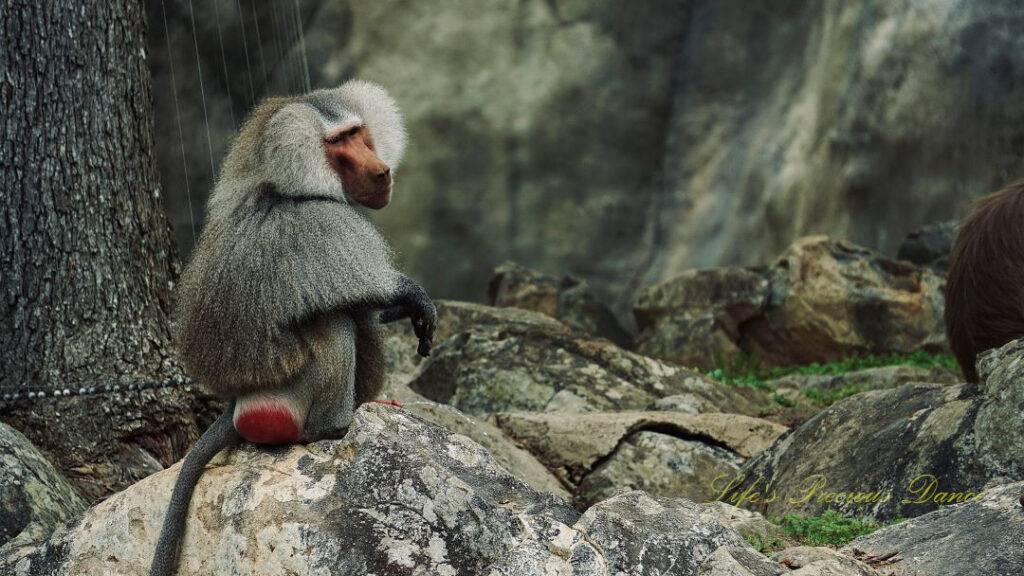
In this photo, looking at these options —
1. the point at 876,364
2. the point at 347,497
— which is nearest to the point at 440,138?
the point at 876,364

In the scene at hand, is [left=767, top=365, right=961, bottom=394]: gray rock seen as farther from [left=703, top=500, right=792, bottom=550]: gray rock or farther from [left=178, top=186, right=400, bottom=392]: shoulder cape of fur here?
[left=178, top=186, right=400, bottom=392]: shoulder cape of fur

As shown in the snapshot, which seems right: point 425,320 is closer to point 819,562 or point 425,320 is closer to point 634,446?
point 819,562

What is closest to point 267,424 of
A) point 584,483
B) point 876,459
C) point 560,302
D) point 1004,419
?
point 584,483

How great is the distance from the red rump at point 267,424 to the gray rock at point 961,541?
199 cm

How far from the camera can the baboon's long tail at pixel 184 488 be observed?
3713 mm

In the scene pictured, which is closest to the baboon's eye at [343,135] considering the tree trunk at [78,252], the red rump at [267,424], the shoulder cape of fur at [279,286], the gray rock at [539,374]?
the shoulder cape of fur at [279,286]

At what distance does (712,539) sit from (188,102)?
9.73m

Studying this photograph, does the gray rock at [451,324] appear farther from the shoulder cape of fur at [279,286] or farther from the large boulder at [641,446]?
the shoulder cape of fur at [279,286]

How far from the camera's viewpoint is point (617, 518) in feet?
12.2

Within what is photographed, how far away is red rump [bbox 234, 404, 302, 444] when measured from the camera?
12.9 feet

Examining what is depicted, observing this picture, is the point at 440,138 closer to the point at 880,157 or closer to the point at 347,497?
the point at 880,157

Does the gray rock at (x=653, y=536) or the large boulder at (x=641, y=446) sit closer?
the gray rock at (x=653, y=536)

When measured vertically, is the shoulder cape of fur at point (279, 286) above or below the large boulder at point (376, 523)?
above

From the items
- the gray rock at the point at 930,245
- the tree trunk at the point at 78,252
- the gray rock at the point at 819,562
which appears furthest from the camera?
the gray rock at the point at 930,245
